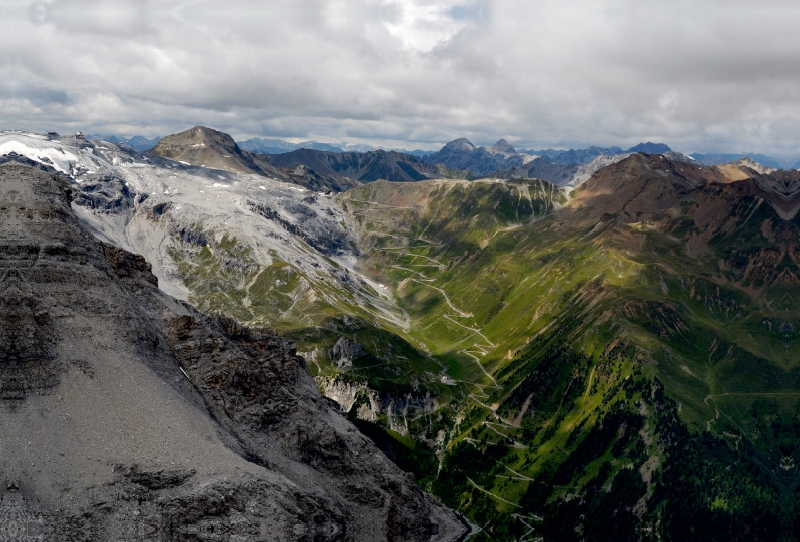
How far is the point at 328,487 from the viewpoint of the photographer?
449 feet

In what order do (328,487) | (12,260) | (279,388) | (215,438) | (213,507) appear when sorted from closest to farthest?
1. (213,507)
2. (215,438)
3. (12,260)
4. (328,487)
5. (279,388)

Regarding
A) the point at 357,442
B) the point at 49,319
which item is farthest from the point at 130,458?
the point at 357,442

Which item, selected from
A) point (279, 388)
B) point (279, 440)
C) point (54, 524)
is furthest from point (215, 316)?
point (54, 524)

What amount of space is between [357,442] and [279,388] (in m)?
26.1

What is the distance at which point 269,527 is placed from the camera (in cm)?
9981

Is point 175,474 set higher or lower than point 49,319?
lower

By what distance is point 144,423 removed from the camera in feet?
350

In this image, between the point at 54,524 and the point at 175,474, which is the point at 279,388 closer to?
the point at 175,474

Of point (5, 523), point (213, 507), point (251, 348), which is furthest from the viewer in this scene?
point (251, 348)

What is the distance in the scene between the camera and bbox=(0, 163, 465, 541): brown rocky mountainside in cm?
9206

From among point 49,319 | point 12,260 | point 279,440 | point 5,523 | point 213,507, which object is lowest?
point 279,440

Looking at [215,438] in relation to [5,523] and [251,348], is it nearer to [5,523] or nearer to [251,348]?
[5,523]

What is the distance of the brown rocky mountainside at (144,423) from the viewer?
92.1 m

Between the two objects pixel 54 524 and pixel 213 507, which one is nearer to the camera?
pixel 54 524
